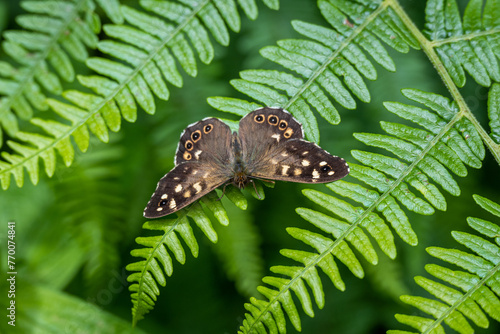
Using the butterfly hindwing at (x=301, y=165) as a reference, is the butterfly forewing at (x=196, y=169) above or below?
below

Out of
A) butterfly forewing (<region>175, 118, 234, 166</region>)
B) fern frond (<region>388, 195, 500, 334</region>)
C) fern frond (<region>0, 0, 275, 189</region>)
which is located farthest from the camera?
butterfly forewing (<region>175, 118, 234, 166</region>)

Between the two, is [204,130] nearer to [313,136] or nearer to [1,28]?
[313,136]

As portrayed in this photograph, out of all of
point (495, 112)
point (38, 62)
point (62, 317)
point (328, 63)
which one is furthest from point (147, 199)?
point (495, 112)

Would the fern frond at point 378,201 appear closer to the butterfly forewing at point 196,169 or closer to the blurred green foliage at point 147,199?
the butterfly forewing at point 196,169

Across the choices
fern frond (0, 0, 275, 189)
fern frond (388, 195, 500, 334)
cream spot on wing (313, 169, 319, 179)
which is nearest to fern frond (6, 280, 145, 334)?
fern frond (0, 0, 275, 189)

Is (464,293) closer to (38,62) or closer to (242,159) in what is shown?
(242,159)

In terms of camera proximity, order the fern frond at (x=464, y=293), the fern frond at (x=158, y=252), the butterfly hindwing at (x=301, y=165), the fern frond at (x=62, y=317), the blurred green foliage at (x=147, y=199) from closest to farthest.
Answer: the fern frond at (x=464, y=293) < the fern frond at (x=158, y=252) < the butterfly hindwing at (x=301, y=165) < the fern frond at (x=62, y=317) < the blurred green foliage at (x=147, y=199)

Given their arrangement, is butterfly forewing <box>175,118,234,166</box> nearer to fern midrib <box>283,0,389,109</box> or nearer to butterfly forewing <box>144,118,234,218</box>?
butterfly forewing <box>144,118,234,218</box>

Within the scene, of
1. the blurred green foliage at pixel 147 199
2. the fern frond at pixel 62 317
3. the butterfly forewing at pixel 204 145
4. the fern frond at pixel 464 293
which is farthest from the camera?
the blurred green foliage at pixel 147 199

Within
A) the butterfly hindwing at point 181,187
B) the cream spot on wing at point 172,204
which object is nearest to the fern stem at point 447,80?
the butterfly hindwing at point 181,187
